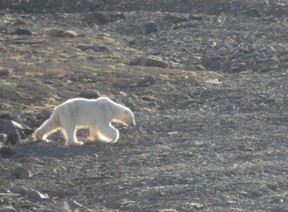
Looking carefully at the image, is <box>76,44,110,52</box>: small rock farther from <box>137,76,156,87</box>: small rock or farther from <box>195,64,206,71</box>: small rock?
<box>137,76,156,87</box>: small rock

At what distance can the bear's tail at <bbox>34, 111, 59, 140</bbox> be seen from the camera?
1586 centimetres

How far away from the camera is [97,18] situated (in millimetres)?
29797

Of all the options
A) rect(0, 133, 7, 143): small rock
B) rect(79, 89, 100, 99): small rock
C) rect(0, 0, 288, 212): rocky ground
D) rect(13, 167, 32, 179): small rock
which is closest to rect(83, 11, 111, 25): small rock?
rect(0, 0, 288, 212): rocky ground

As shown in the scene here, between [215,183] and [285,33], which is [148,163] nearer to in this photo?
[215,183]

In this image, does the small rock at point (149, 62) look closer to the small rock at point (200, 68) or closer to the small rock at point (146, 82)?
the small rock at point (200, 68)

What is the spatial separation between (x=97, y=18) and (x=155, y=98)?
10.3 metres

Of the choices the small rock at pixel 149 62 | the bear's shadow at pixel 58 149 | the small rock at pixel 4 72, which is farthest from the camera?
the small rock at pixel 149 62

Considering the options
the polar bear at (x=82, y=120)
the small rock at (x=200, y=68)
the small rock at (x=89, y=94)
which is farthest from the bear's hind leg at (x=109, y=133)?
the small rock at (x=200, y=68)

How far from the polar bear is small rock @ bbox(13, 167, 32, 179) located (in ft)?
6.37

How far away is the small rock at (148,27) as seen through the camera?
2797cm

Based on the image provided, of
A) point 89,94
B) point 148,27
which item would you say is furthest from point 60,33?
point 89,94

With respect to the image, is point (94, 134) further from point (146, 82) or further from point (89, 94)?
point (146, 82)

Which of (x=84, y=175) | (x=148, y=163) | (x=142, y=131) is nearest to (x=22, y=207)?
(x=84, y=175)

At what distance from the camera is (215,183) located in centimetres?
1315
